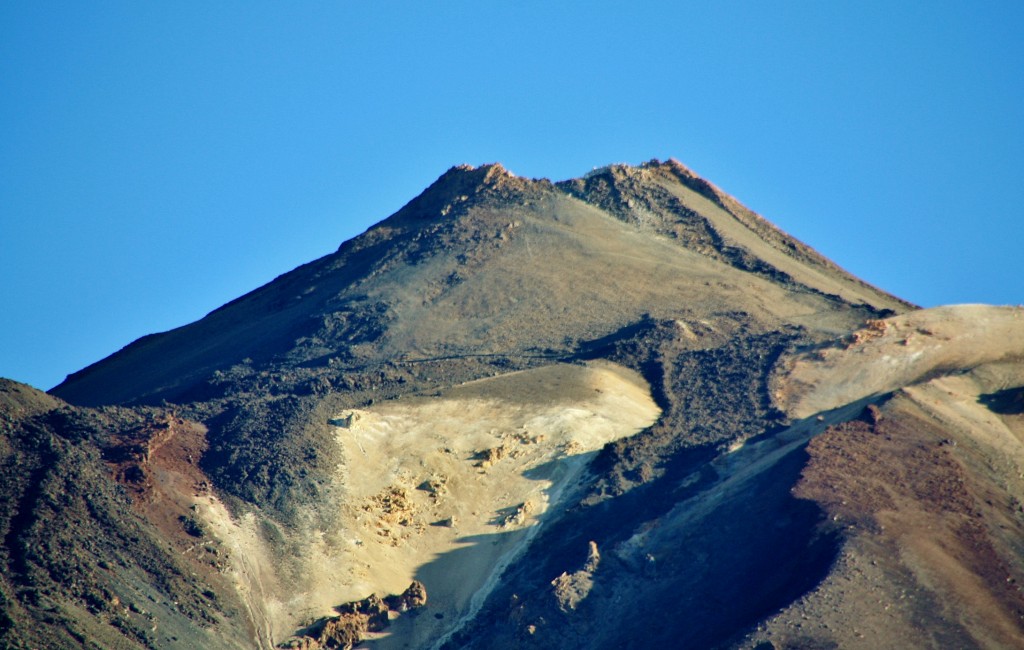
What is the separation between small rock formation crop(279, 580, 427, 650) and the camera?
126ft

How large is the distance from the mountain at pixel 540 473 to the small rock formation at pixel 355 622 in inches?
3.8

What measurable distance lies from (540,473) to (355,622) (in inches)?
391

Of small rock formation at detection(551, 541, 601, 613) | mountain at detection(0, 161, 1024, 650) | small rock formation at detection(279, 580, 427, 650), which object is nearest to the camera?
mountain at detection(0, 161, 1024, 650)

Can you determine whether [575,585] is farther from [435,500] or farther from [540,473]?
[540,473]

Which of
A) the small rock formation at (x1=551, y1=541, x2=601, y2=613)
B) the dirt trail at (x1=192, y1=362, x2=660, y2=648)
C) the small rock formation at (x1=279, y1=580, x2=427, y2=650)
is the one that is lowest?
the small rock formation at (x1=551, y1=541, x2=601, y2=613)

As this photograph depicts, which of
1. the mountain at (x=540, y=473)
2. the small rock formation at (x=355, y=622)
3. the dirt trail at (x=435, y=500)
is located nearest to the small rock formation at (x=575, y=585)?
the mountain at (x=540, y=473)

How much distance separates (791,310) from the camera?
6244 cm

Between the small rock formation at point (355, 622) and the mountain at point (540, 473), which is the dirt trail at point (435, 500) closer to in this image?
the mountain at point (540, 473)

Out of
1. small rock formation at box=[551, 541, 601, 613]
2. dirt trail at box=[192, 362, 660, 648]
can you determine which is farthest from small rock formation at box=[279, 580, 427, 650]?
small rock formation at box=[551, 541, 601, 613]

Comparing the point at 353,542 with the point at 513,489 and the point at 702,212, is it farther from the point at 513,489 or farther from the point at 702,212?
the point at 702,212

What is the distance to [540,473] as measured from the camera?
46.5 m

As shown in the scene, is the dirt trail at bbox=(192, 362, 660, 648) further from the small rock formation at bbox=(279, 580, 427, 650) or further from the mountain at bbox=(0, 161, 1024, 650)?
the small rock formation at bbox=(279, 580, 427, 650)

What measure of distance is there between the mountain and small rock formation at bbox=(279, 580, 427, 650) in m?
0.10

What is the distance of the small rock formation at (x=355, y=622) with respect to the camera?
38344mm
